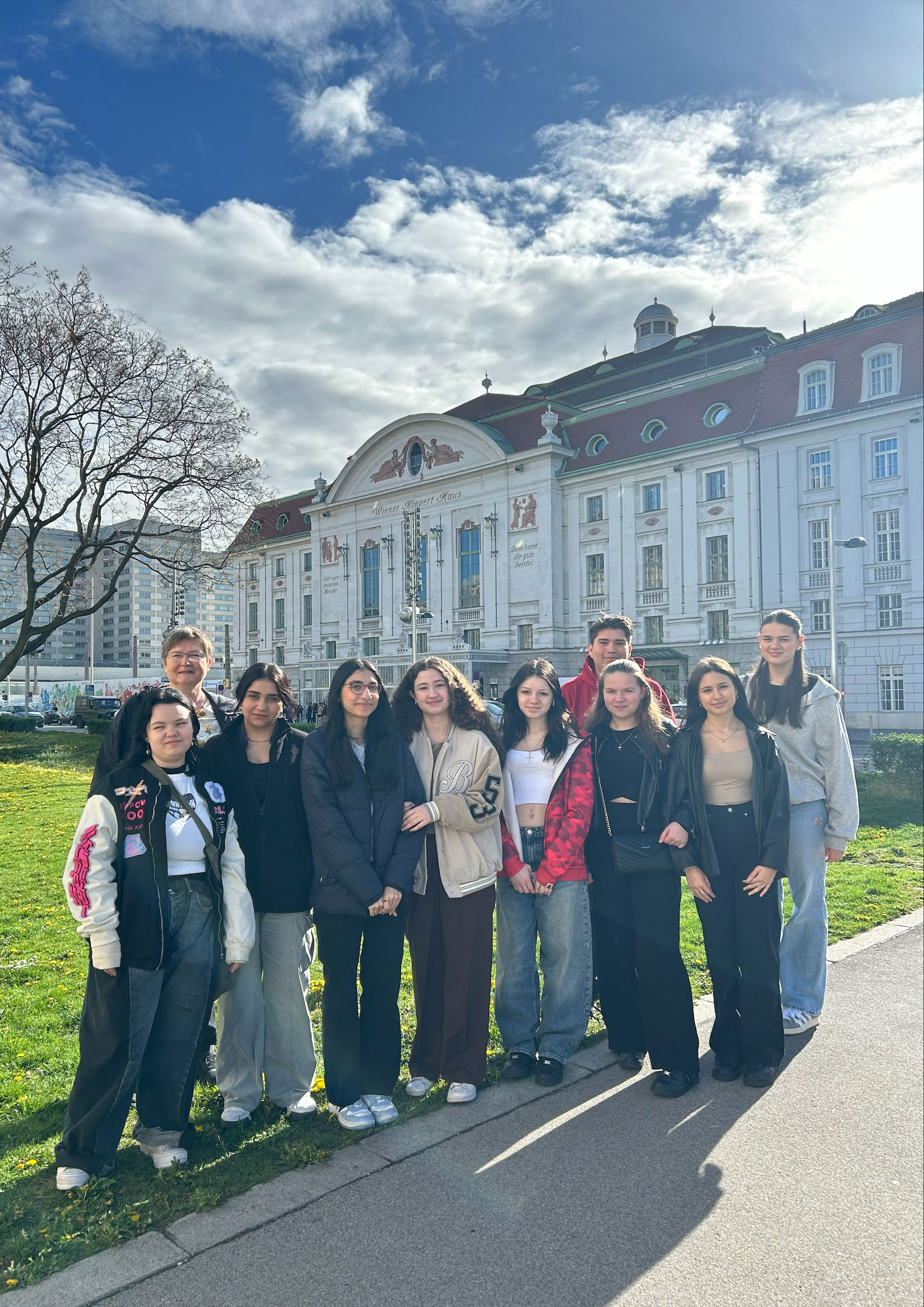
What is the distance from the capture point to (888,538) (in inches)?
1449

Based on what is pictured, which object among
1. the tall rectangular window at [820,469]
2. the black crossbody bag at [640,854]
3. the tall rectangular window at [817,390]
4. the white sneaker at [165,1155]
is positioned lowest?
the white sneaker at [165,1155]

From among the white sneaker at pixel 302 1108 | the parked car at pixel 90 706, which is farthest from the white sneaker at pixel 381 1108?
the parked car at pixel 90 706

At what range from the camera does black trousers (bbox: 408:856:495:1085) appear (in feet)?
14.9

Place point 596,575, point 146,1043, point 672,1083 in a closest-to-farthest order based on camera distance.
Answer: point 146,1043
point 672,1083
point 596,575

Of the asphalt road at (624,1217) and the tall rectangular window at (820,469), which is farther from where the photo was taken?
the tall rectangular window at (820,469)

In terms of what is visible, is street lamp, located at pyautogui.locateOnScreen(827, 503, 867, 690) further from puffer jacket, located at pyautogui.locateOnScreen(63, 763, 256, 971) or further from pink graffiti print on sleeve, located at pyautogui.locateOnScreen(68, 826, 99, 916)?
pink graffiti print on sleeve, located at pyautogui.locateOnScreen(68, 826, 99, 916)

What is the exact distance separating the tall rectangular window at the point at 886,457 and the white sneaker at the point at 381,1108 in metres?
38.3

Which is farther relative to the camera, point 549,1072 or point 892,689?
point 892,689

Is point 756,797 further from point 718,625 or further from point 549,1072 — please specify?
point 718,625

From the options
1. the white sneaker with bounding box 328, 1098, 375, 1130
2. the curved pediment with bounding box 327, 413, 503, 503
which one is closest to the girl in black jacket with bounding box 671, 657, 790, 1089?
the white sneaker with bounding box 328, 1098, 375, 1130

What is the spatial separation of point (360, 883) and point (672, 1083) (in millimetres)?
1875

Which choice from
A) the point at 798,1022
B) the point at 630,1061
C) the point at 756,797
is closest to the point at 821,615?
the point at 798,1022

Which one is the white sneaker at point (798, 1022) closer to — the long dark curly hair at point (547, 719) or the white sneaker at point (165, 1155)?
the long dark curly hair at point (547, 719)

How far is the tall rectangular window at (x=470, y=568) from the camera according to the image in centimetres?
5244
